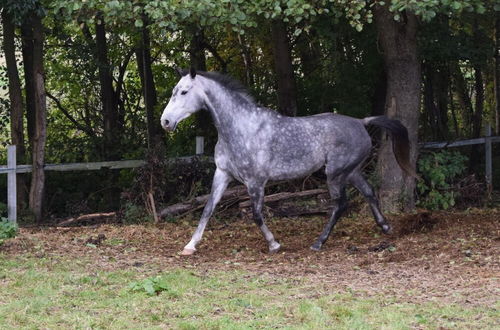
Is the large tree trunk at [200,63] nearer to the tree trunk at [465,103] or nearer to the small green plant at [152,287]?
the tree trunk at [465,103]

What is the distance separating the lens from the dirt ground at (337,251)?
724 centimetres

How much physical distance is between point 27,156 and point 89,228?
3.53 m

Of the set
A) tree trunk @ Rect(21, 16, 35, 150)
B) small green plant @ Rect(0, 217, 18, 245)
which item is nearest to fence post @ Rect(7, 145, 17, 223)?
tree trunk @ Rect(21, 16, 35, 150)

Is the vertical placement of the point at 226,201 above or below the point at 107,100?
below

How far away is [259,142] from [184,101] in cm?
96

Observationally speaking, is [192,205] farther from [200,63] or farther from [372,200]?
[200,63]

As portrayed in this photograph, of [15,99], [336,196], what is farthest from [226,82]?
[15,99]

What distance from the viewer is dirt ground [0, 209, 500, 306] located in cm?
724

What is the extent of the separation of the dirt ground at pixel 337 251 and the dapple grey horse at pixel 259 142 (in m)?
0.52

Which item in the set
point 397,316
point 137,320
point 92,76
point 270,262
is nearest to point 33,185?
point 92,76

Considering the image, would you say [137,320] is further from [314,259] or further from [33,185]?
[33,185]

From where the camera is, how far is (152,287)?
6.84 meters

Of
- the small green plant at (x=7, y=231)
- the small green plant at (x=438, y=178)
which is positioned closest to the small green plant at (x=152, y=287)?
the small green plant at (x=7, y=231)

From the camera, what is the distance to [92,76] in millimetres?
16203
